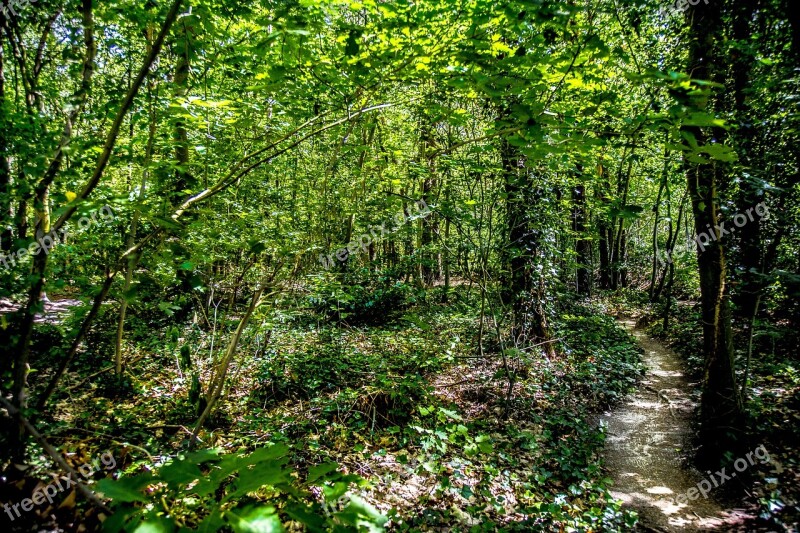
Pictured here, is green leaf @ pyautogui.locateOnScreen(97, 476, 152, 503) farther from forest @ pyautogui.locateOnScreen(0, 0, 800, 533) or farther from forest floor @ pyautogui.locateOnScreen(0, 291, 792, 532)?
forest floor @ pyautogui.locateOnScreen(0, 291, 792, 532)

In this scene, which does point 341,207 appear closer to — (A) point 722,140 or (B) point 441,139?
(B) point 441,139

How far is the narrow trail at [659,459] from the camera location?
12.9ft

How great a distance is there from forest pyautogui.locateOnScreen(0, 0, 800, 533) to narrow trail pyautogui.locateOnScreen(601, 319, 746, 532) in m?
0.04

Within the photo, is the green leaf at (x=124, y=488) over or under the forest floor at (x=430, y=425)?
over

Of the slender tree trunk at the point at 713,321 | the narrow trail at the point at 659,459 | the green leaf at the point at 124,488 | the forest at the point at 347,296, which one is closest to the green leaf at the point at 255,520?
the forest at the point at 347,296

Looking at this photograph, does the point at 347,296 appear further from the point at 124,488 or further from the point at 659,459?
the point at 124,488

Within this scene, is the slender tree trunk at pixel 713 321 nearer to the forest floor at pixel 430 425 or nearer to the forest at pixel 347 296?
the forest at pixel 347 296

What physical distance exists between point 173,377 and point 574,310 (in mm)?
10945

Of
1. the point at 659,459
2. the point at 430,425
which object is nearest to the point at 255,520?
the point at 430,425

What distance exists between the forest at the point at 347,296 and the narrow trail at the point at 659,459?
0.14 feet

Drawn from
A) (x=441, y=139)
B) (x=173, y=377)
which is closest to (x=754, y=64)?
(x=441, y=139)

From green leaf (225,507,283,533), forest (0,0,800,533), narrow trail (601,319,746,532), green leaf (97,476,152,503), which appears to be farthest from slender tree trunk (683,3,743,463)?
green leaf (97,476,152,503)

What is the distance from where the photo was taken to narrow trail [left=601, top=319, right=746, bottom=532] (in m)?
3.93

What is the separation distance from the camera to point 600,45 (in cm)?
174
